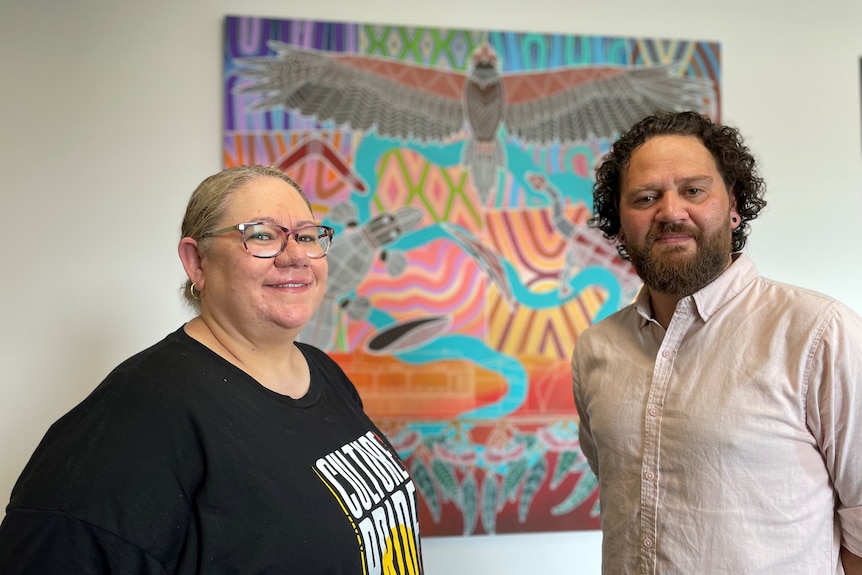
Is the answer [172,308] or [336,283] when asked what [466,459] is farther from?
[172,308]

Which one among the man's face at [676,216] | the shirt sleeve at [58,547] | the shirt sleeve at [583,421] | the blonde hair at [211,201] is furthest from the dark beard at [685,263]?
the shirt sleeve at [58,547]

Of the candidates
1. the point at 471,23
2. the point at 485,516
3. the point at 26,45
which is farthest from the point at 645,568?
the point at 26,45

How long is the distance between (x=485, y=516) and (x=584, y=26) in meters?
1.58

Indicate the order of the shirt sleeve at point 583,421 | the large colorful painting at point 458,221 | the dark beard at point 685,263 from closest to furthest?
1. the dark beard at point 685,263
2. the shirt sleeve at point 583,421
3. the large colorful painting at point 458,221

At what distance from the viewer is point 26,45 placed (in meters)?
1.81

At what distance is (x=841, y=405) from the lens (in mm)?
1061

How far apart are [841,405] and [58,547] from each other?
121cm

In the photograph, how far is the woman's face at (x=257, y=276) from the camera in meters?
1.09

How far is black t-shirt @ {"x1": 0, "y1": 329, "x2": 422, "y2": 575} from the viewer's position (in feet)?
2.79

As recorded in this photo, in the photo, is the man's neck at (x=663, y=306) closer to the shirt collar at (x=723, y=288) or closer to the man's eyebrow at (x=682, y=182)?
the shirt collar at (x=723, y=288)

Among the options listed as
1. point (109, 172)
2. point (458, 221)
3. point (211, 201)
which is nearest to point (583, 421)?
point (458, 221)

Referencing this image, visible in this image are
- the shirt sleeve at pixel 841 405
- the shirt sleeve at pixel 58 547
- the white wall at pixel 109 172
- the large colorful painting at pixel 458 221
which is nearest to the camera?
the shirt sleeve at pixel 58 547

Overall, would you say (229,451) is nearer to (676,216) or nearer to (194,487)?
(194,487)

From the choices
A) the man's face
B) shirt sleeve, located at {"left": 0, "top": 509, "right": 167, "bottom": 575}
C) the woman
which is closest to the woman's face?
the woman
